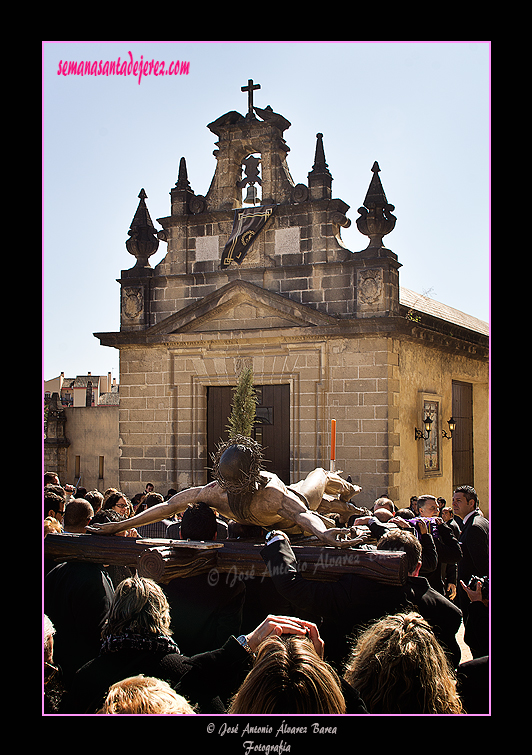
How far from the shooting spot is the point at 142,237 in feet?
44.8

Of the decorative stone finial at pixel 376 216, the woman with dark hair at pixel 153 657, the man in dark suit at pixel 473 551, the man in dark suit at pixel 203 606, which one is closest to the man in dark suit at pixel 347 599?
the man in dark suit at pixel 203 606

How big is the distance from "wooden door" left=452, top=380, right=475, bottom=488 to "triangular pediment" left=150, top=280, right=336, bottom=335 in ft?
15.3

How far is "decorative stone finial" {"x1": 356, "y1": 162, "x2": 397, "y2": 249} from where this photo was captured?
1173 centimetres

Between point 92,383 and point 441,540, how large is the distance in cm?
2016

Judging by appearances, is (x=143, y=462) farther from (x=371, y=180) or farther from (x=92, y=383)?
(x=92, y=383)

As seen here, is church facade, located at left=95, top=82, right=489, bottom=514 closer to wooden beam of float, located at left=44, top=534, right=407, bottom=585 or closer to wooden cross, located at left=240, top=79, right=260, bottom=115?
wooden cross, located at left=240, top=79, right=260, bottom=115

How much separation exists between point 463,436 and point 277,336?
572cm

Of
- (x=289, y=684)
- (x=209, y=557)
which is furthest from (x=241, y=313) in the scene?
(x=289, y=684)

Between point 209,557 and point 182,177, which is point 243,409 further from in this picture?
point 209,557

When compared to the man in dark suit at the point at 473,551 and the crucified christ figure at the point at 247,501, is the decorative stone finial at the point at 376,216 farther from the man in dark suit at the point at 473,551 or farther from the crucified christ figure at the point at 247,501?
the crucified christ figure at the point at 247,501

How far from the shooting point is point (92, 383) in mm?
23984

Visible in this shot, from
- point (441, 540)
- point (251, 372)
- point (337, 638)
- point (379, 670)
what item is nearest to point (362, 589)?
point (337, 638)

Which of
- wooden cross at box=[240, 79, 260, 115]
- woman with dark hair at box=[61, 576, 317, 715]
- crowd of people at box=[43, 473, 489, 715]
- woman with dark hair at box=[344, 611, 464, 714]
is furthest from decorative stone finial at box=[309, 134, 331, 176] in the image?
woman with dark hair at box=[344, 611, 464, 714]

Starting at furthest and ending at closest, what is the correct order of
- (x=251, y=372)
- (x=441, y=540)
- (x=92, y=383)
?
(x=92, y=383) < (x=251, y=372) < (x=441, y=540)
